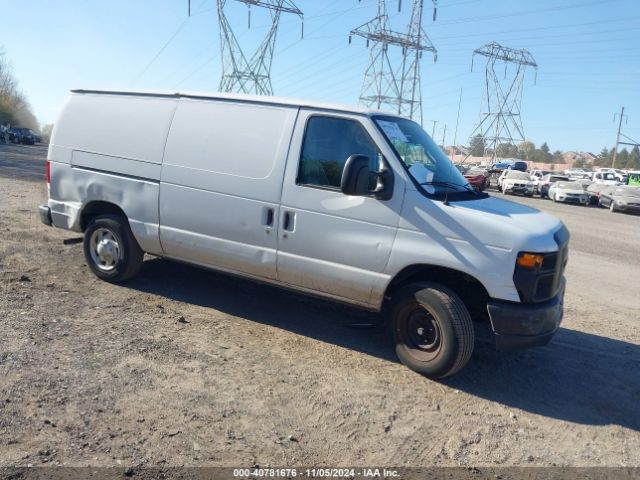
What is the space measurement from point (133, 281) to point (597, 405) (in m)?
5.09

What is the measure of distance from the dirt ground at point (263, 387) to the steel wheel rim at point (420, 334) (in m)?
0.22

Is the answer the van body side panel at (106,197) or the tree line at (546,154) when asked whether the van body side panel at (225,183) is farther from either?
the tree line at (546,154)

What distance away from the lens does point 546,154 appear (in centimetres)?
12569

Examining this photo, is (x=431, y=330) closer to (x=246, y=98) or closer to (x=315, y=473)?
(x=315, y=473)

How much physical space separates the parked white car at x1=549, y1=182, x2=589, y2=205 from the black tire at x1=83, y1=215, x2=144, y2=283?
94.5ft

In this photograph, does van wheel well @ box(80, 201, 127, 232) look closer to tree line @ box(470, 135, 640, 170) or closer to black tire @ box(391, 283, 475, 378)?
black tire @ box(391, 283, 475, 378)

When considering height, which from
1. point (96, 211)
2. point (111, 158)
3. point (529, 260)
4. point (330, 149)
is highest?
point (330, 149)

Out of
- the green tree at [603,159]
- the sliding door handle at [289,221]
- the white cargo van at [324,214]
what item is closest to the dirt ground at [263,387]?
the white cargo van at [324,214]

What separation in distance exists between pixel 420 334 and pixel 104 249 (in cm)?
382

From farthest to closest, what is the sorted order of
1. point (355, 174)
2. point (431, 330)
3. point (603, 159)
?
point (603, 159)
point (431, 330)
point (355, 174)

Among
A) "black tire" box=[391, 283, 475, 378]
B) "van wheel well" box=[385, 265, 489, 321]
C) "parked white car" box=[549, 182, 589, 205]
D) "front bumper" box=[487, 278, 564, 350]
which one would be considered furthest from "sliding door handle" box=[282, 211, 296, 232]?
"parked white car" box=[549, 182, 589, 205]

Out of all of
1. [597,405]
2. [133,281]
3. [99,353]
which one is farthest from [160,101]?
[597,405]

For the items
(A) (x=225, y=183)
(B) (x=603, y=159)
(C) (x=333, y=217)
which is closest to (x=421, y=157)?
(C) (x=333, y=217)

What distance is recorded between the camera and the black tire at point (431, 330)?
4.30 m
